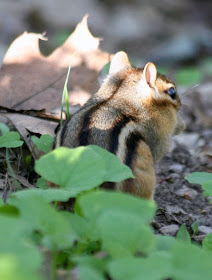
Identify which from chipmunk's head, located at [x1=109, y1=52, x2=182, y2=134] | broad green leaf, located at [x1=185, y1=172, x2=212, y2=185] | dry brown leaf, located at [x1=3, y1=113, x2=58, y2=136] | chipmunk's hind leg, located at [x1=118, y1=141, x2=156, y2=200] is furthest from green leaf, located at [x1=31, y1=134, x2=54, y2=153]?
broad green leaf, located at [x1=185, y1=172, x2=212, y2=185]

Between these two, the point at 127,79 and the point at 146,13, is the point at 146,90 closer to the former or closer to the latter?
the point at 127,79

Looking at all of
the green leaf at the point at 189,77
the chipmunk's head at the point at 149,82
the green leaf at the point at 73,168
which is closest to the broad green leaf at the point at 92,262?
the green leaf at the point at 73,168

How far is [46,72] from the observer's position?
14.1ft

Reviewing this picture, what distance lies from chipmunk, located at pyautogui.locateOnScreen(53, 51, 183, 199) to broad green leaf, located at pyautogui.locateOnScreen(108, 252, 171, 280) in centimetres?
97

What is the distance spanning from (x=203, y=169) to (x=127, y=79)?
1.06 meters

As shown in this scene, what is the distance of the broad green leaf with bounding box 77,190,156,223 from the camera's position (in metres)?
2.02

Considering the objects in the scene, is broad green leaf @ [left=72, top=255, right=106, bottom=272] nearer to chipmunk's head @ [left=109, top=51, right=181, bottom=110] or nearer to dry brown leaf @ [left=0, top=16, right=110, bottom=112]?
chipmunk's head @ [left=109, top=51, right=181, bottom=110]

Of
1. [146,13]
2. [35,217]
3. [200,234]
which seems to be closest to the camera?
[35,217]

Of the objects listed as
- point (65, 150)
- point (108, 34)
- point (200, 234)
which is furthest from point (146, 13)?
point (65, 150)

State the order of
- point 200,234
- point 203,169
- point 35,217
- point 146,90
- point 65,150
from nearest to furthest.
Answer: point 35,217, point 65,150, point 200,234, point 146,90, point 203,169

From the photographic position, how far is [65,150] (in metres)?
2.38

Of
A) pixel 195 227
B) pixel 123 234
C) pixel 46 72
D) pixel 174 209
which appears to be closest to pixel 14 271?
pixel 123 234

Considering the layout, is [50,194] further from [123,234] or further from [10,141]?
[10,141]

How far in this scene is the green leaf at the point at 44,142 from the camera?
3.38 m
